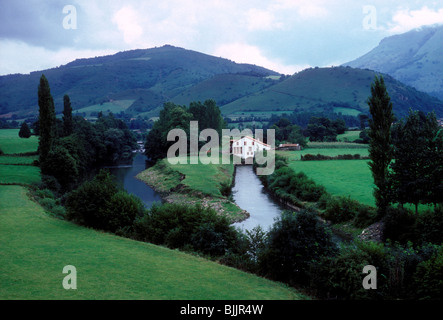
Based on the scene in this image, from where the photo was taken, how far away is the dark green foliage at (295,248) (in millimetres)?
17344

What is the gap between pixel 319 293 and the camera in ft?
50.8

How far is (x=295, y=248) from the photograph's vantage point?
57.5 ft

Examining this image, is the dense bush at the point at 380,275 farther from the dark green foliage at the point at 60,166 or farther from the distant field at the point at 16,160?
the distant field at the point at 16,160

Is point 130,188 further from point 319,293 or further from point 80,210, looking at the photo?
point 319,293

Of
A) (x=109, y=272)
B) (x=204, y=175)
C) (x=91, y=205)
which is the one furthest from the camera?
(x=204, y=175)

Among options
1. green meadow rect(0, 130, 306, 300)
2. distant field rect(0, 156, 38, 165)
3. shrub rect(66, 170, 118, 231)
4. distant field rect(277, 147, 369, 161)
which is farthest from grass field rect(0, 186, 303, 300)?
distant field rect(277, 147, 369, 161)

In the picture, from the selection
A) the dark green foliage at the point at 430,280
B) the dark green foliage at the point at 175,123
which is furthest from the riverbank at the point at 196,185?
Result: the dark green foliage at the point at 430,280

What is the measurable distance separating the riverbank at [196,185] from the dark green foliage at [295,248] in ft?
60.4

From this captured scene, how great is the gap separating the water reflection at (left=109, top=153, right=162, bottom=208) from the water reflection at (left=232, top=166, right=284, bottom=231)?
9.75 m

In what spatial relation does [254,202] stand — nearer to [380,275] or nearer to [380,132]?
[380,132]

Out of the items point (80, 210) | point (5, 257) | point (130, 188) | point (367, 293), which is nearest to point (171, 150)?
point (130, 188)

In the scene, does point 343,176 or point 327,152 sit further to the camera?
point 327,152

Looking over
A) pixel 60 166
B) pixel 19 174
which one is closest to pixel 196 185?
pixel 60 166

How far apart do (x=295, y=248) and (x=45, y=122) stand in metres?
47.8
